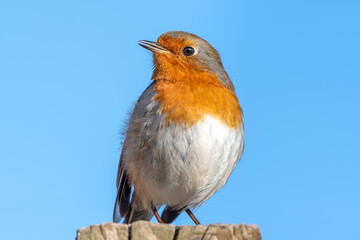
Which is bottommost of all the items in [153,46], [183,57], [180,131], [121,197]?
[121,197]

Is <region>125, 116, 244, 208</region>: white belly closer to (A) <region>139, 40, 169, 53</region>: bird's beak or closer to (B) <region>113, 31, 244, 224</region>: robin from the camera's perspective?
(B) <region>113, 31, 244, 224</region>: robin

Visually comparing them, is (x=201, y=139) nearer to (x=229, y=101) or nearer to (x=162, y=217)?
(x=229, y=101)

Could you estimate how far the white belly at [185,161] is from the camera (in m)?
5.06

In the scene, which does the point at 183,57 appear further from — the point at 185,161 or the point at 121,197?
the point at 121,197

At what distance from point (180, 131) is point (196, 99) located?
1.24 ft

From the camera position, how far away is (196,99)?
16.9ft

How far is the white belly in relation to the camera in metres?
5.06

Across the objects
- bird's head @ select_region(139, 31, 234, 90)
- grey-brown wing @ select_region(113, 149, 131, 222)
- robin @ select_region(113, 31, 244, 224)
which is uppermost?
bird's head @ select_region(139, 31, 234, 90)

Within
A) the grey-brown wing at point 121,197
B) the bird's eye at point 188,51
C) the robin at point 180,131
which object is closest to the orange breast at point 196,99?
the robin at point 180,131

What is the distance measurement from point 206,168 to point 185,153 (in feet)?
1.14

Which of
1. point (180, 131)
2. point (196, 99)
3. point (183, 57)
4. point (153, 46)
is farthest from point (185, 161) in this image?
point (153, 46)

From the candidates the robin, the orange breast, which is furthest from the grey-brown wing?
the orange breast

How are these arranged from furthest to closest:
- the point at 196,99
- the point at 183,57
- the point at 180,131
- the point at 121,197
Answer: the point at 121,197
the point at 183,57
the point at 196,99
the point at 180,131

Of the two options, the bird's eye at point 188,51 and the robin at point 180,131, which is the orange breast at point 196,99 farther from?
the bird's eye at point 188,51
